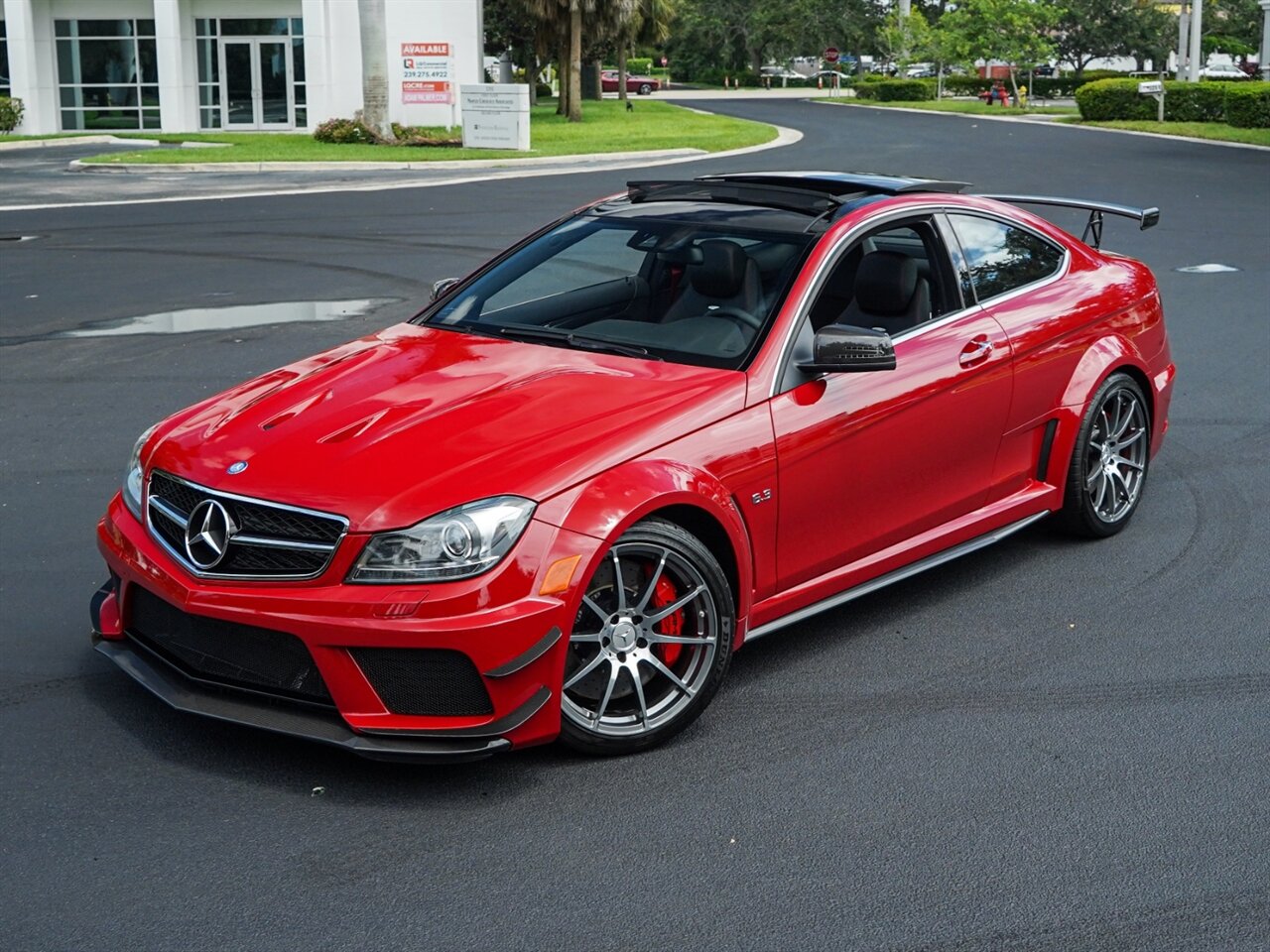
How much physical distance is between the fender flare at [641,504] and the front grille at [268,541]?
605 millimetres

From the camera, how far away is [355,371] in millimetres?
5473

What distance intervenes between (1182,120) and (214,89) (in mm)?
26985

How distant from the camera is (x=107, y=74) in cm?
4522

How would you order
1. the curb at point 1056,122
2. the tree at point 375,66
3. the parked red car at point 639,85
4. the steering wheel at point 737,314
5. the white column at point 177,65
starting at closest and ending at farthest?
the steering wheel at point 737,314 < the tree at point 375,66 < the curb at point 1056,122 < the white column at point 177,65 < the parked red car at point 639,85

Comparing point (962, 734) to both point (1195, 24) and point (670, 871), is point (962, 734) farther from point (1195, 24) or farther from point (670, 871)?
point (1195, 24)

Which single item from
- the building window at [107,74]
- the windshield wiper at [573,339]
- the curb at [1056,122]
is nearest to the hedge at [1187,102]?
the curb at [1056,122]

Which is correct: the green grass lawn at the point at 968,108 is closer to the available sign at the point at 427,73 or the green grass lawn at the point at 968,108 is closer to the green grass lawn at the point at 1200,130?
the green grass lawn at the point at 1200,130

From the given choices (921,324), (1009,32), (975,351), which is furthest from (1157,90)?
(921,324)

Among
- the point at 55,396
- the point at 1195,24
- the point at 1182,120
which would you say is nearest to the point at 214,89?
the point at 1182,120

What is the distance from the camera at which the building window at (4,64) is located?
44.2 meters

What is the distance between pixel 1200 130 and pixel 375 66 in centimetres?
1964

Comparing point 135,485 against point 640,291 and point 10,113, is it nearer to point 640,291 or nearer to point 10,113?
point 640,291

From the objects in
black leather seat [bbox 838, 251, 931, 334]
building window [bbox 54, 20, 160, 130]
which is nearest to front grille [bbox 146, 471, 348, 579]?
black leather seat [bbox 838, 251, 931, 334]

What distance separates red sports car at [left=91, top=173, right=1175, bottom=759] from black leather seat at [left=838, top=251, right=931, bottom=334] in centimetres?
1
